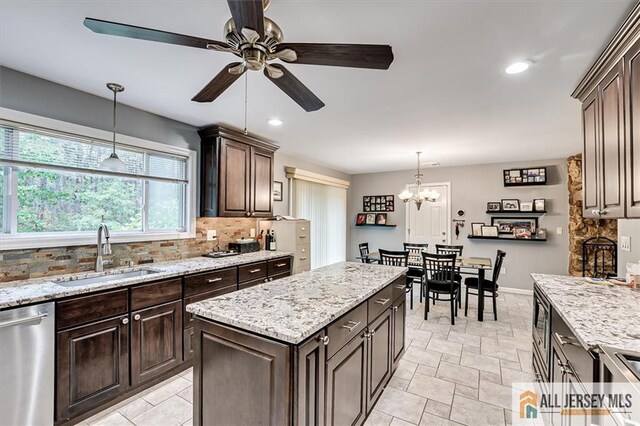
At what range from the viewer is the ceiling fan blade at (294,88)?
159 cm

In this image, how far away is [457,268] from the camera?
4.02 metres

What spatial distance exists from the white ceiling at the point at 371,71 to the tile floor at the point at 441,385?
2.45 m

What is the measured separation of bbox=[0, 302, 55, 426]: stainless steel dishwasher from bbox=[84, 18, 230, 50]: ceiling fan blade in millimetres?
1640

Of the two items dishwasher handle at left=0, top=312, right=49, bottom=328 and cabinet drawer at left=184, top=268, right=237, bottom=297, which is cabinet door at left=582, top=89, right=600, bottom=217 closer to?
cabinet drawer at left=184, top=268, right=237, bottom=297

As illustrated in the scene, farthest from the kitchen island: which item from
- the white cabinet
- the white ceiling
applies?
the white cabinet

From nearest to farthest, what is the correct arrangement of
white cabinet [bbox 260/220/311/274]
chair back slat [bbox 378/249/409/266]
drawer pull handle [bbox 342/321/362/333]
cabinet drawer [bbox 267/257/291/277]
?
drawer pull handle [bbox 342/321/362/333] → cabinet drawer [bbox 267/257/291/277] → white cabinet [bbox 260/220/311/274] → chair back slat [bbox 378/249/409/266]

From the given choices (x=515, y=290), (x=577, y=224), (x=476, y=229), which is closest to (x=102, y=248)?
(x=476, y=229)

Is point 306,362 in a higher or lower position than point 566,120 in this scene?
lower

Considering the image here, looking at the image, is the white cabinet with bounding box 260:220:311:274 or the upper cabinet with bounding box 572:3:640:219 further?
the white cabinet with bounding box 260:220:311:274

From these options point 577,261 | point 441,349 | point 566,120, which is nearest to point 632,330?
point 441,349

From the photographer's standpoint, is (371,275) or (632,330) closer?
(632,330)

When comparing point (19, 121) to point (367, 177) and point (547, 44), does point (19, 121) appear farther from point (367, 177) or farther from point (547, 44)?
point (367, 177)

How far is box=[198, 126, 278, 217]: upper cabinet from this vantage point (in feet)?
11.3

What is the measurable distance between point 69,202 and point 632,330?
3.82 m
